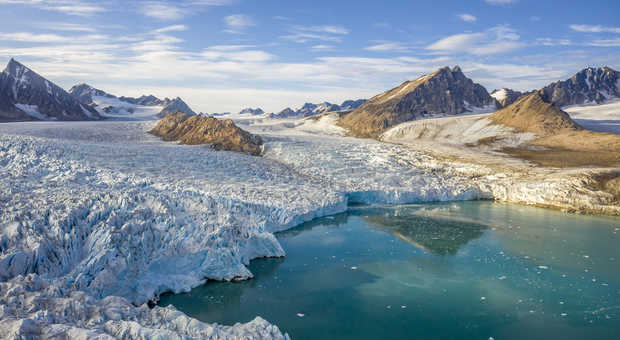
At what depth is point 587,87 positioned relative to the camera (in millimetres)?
68688

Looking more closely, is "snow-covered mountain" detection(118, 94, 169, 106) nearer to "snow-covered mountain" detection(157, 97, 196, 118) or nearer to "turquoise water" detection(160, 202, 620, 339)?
"snow-covered mountain" detection(157, 97, 196, 118)

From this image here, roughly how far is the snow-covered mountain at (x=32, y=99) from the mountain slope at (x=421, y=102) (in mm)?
42635

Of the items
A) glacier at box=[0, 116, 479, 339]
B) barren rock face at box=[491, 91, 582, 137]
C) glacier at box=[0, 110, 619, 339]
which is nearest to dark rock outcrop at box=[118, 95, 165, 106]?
glacier at box=[0, 110, 619, 339]

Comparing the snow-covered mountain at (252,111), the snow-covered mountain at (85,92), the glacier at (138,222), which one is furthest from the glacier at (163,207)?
the snow-covered mountain at (252,111)

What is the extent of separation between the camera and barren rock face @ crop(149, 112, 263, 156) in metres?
28.2

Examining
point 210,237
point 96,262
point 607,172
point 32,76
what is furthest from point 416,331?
point 32,76

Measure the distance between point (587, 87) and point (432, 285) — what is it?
3056 inches

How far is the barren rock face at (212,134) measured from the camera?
2816 centimetres

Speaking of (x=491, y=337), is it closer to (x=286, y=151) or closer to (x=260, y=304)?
(x=260, y=304)

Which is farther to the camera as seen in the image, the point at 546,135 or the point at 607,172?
the point at 546,135

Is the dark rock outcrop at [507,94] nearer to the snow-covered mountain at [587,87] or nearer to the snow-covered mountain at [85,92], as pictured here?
the snow-covered mountain at [587,87]

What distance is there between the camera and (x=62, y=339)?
476 centimetres

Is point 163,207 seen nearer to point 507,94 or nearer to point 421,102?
point 421,102

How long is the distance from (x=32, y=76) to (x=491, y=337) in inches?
2865
